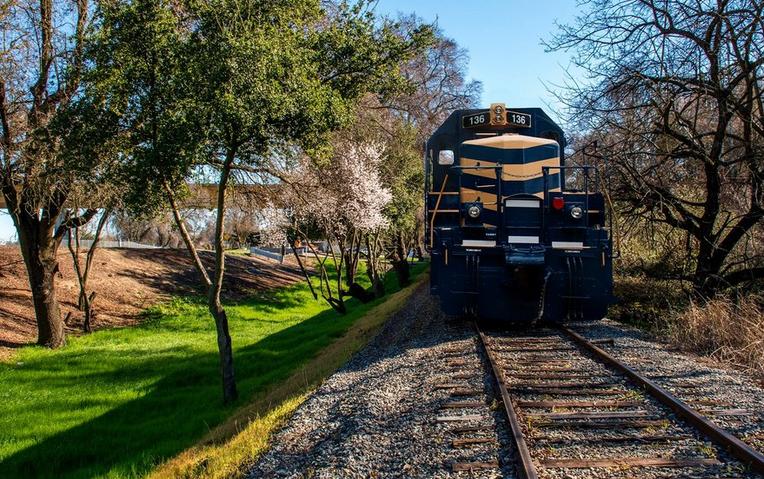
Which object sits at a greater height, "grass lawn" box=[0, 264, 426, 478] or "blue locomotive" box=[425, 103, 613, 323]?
"blue locomotive" box=[425, 103, 613, 323]

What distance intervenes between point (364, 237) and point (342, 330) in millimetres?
10508

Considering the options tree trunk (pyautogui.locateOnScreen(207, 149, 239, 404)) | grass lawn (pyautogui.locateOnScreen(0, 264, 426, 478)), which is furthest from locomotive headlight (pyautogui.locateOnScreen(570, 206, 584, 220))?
grass lawn (pyautogui.locateOnScreen(0, 264, 426, 478))

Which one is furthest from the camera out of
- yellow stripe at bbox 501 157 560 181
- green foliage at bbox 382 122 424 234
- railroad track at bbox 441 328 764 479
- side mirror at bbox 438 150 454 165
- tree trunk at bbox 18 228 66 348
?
green foliage at bbox 382 122 424 234

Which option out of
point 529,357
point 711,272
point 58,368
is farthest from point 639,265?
point 58,368

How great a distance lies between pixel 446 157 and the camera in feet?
39.9

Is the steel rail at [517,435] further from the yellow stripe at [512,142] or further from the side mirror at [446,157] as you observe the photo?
the side mirror at [446,157]

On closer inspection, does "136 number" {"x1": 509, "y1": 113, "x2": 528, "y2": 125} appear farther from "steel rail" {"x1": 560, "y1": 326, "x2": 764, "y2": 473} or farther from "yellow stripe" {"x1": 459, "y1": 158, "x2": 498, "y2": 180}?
"steel rail" {"x1": 560, "y1": 326, "x2": 764, "y2": 473}

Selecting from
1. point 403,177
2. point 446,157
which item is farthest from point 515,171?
point 403,177

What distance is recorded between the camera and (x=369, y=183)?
2391 cm

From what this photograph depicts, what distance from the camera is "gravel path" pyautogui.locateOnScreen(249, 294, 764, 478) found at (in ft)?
Result: 16.1

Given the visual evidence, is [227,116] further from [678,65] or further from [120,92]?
[678,65]

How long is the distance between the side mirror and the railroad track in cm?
524

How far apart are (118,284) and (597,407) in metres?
25.2

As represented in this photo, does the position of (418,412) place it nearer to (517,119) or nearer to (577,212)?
(577,212)
